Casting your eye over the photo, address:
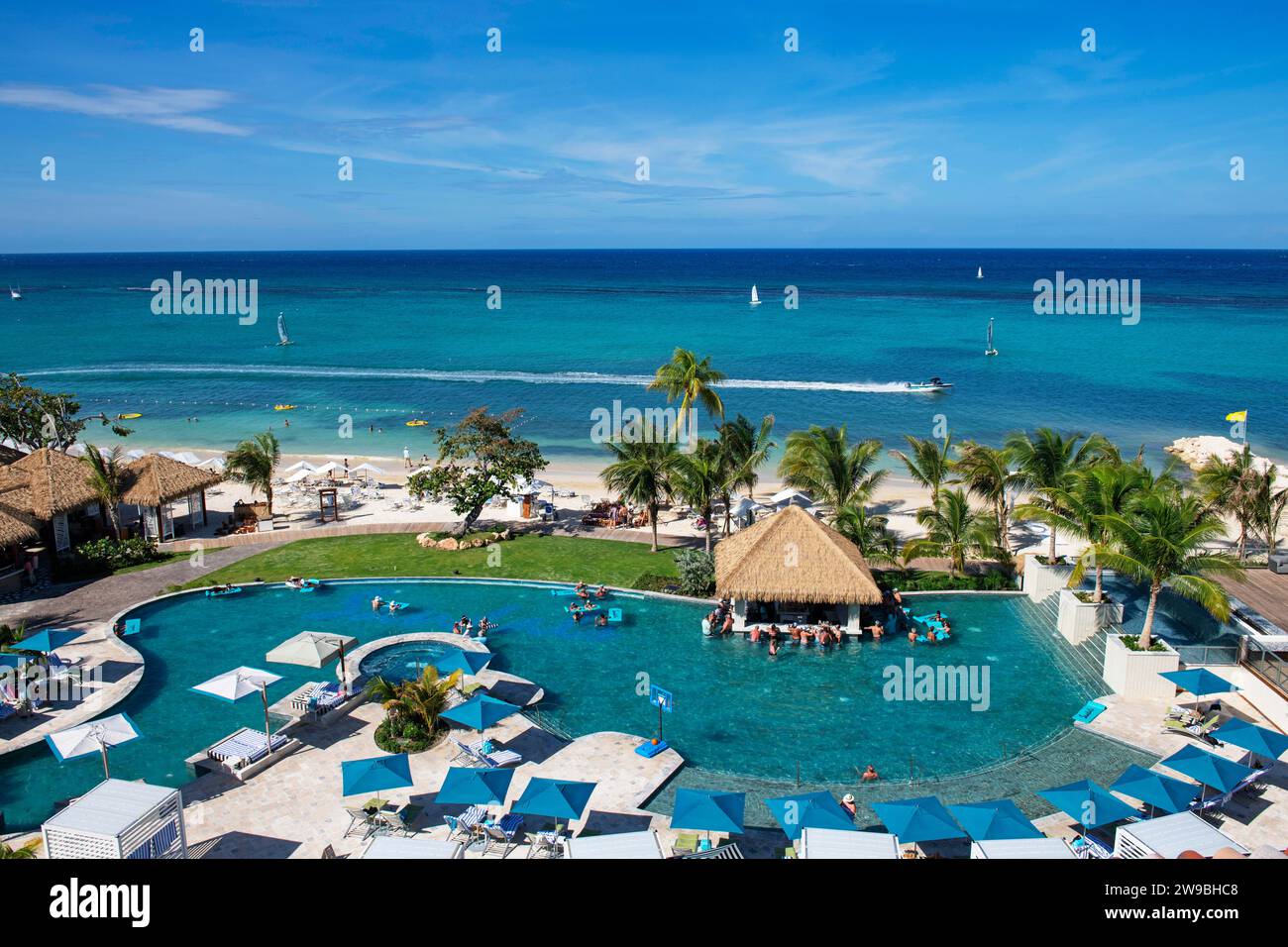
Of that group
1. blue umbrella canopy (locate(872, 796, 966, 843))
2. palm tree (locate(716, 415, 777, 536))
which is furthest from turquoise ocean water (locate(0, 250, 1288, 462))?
blue umbrella canopy (locate(872, 796, 966, 843))

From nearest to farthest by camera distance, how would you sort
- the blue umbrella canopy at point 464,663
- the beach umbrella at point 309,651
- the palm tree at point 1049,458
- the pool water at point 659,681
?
the pool water at point 659,681, the blue umbrella canopy at point 464,663, the beach umbrella at point 309,651, the palm tree at point 1049,458

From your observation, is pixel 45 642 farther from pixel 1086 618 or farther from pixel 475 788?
pixel 1086 618

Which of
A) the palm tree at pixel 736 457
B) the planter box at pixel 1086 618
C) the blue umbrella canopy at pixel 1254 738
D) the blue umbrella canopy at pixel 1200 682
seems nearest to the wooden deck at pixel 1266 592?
the planter box at pixel 1086 618

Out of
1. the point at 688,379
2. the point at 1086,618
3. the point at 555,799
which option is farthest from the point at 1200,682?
the point at 688,379

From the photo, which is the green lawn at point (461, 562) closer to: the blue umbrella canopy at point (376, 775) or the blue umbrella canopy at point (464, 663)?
the blue umbrella canopy at point (464, 663)

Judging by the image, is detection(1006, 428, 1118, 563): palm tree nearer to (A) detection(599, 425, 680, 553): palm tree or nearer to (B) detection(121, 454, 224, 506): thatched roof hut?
(A) detection(599, 425, 680, 553): palm tree
